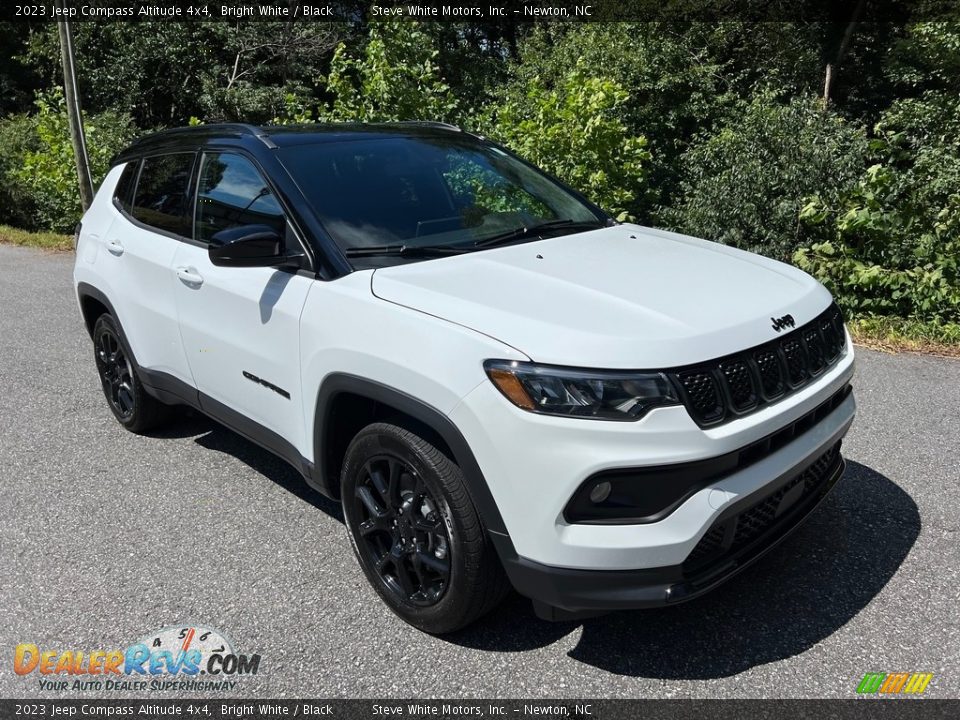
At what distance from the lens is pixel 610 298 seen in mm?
2627

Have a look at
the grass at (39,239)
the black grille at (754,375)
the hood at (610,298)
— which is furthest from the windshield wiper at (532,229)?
the grass at (39,239)

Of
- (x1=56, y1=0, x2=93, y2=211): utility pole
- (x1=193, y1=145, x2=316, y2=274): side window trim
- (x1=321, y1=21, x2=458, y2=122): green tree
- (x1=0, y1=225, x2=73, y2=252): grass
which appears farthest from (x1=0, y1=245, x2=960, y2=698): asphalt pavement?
(x1=56, y1=0, x2=93, y2=211): utility pole

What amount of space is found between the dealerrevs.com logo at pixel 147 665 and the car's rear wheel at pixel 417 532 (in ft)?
1.83

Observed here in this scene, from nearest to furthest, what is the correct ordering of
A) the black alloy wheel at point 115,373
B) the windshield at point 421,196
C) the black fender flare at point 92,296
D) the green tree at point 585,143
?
the windshield at point 421,196, the black fender flare at point 92,296, the black alloy wheel at point 115,373, the green tree at point 585,143

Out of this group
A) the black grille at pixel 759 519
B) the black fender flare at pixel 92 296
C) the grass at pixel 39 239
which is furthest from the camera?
the grass at pixel 39 239

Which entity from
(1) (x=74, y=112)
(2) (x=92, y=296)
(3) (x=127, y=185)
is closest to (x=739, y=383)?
(3) (x=127, y=185)

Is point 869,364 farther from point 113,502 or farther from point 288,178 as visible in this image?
point 113,502

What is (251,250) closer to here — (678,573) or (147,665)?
(147,665)

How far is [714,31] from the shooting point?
17672 mm

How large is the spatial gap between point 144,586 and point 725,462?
235 cm

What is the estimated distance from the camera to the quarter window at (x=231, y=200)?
10.9 feet

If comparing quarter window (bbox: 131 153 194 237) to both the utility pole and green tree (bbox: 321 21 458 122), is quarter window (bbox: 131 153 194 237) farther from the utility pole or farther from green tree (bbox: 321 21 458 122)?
the utility pole

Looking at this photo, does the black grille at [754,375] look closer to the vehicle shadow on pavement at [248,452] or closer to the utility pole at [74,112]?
the vehicle shadow on pavement at [248,452]

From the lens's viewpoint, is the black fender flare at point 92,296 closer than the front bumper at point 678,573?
No
